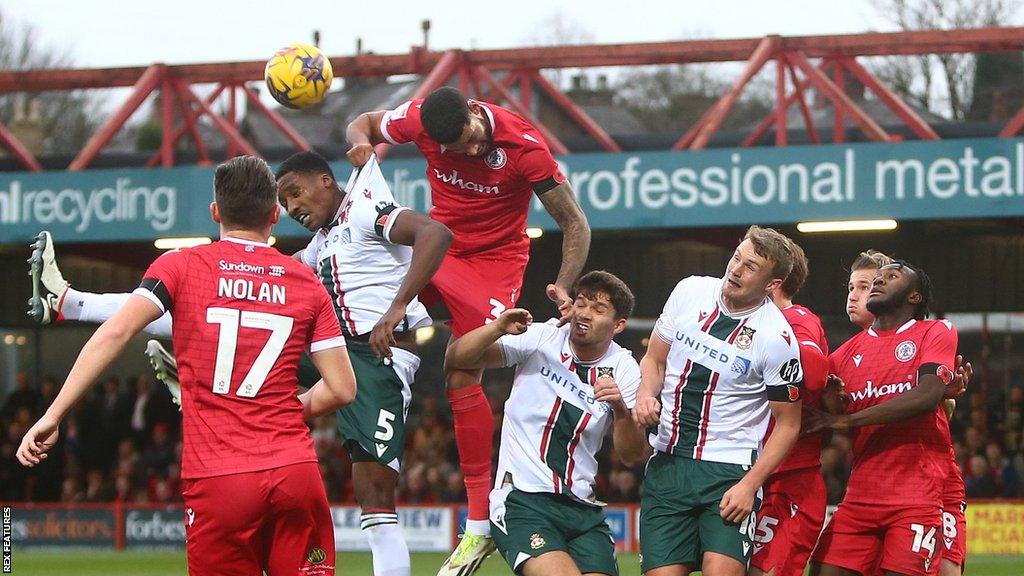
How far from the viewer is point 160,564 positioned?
14492 mm

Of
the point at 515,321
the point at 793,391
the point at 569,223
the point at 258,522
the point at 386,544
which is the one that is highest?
the point at 569,223

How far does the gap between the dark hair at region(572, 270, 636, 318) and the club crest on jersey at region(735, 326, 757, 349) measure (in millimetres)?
508

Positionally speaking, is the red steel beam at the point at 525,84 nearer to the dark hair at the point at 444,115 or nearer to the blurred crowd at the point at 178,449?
the blurred crowd at the point at 178,449

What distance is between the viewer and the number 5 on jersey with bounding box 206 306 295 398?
5.07 meters

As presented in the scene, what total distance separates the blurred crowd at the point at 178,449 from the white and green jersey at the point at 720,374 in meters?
9.48

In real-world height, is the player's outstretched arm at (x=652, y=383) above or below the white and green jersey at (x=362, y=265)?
below

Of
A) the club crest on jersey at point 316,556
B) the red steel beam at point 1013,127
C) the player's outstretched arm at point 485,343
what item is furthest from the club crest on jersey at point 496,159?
the red steel beam at point 1013,127

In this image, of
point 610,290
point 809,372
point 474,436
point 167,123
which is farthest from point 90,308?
point 167,123

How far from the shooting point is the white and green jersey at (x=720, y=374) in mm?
6344

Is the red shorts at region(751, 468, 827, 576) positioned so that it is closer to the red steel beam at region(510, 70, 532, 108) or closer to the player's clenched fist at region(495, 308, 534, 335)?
the player's clenched fist at region(495, 308, 534, 335)

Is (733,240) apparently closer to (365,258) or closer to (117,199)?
(117,199)

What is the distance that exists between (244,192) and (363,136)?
2.28 metres

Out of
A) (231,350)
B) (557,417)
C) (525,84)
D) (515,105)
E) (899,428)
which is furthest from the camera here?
(525,84)

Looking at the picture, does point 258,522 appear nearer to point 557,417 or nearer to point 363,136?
point 557,417
